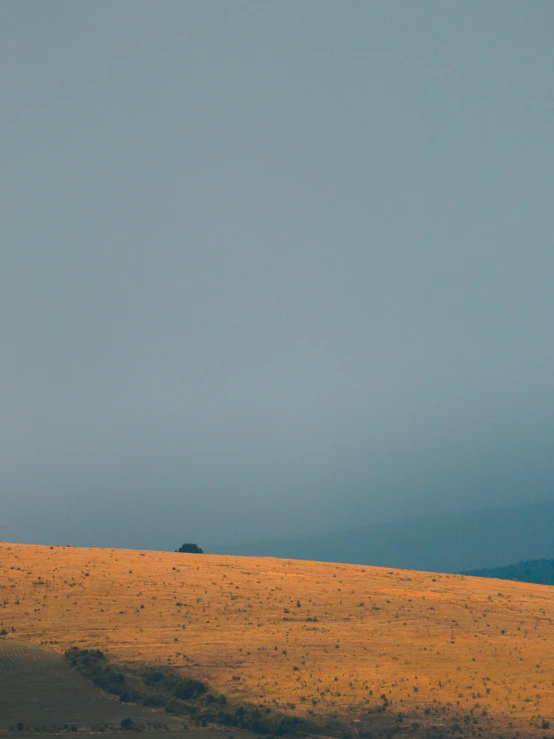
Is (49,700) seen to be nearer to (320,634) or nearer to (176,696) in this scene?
(176,696)

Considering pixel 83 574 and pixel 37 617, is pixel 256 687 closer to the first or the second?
pixel 37 617

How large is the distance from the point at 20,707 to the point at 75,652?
794 centimetres

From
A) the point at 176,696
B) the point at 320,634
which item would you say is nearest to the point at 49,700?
the point at 176,696

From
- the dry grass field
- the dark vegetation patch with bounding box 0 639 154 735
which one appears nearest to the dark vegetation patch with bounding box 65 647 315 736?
the dark vegetation patch with bounding box 0 639 154 735

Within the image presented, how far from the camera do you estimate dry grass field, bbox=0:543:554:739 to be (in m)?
49.3

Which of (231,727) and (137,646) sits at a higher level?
(137,646)

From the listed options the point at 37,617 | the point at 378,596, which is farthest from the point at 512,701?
the point at 37,617

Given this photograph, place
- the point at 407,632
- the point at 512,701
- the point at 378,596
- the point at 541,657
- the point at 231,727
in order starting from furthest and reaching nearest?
1. the point at 378,596
2. the point at 407,632
3. the point at 541,657
4. the point at 512,701
5. the point at 231,727

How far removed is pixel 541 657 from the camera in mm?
59125

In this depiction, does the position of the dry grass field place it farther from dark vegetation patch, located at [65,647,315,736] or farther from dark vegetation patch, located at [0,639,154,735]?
dark vegetation patch, located at [0,639,154,735]

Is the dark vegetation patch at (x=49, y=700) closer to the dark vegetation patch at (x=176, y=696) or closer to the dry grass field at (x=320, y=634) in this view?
the dark vegetation patch at (x=176, y=696)

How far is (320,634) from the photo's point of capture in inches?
2437

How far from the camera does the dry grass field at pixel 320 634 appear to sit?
162ft

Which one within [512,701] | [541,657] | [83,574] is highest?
[83,574]
